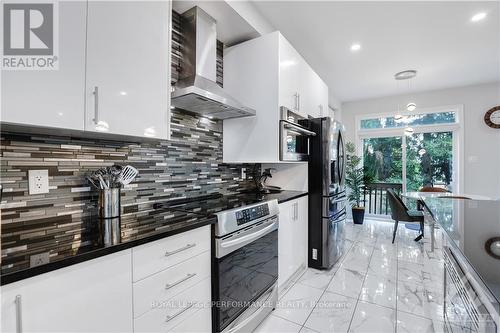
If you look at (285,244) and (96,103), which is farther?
(285,244)

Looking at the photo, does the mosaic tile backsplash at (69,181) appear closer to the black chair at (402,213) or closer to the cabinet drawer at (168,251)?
the cabinet drawer at (168,251)

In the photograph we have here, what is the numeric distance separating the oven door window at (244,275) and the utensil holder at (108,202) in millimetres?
677

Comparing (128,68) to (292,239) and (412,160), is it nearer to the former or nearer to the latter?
(292,239)

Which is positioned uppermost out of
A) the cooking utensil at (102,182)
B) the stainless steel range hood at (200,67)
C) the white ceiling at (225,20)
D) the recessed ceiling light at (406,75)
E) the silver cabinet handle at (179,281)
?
the recessed ceiling light at (406,75)

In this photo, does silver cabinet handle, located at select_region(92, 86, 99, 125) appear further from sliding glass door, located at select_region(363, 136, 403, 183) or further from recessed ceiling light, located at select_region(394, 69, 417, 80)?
sliding glass door, located at select_region(363, 136, 403, 183)

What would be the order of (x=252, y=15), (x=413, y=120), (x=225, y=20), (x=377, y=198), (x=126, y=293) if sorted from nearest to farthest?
1. (x=126, y=293)
2. (x=225, y=20)
3. (x=252, y=15)
4. (x=413, y=120)
5. (x=377, y=198)

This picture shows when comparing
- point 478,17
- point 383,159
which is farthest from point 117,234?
point 383,159

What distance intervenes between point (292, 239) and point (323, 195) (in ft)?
2.10

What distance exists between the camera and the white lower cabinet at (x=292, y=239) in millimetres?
2121

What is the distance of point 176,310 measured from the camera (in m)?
1.18

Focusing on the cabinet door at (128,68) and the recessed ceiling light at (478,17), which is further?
the recessed ceiling light at (478,17)

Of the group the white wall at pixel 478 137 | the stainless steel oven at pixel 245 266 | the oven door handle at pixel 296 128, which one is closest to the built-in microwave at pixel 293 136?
the oven door handle at pixel 296 128

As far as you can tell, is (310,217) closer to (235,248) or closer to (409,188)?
(235,248)

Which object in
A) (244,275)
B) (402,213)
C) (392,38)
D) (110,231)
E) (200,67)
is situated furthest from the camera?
(402,213)
